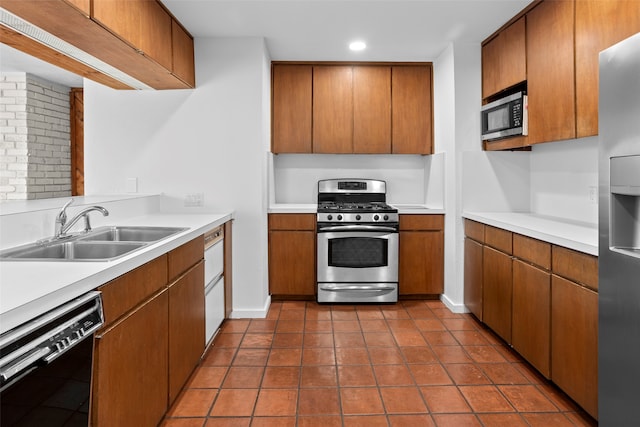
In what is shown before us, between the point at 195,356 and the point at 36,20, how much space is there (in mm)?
1881

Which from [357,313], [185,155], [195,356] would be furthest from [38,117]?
[357,313]

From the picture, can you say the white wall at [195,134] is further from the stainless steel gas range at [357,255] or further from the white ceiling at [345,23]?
the stainless steel gas range at [357,255]

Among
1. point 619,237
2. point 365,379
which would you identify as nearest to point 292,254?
point 365,379

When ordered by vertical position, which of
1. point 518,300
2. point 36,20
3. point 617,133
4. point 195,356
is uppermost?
point 36,20

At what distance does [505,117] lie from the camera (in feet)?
10.7

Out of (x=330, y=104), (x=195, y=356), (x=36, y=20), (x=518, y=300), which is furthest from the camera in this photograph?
(x=330, y=104)

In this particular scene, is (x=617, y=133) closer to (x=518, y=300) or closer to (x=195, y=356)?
(x=518, y=300)

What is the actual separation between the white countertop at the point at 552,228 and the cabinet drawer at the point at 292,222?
1.35 m

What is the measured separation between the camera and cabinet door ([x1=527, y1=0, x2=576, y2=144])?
255 cm

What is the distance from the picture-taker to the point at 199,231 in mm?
2572

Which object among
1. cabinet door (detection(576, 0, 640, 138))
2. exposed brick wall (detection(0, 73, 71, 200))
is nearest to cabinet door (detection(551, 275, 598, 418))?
cabinet door (detection(576, 0, 640, 138))

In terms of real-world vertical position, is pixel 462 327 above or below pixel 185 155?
below

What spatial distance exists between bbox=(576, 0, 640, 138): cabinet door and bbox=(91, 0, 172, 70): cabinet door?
2447 millimetres

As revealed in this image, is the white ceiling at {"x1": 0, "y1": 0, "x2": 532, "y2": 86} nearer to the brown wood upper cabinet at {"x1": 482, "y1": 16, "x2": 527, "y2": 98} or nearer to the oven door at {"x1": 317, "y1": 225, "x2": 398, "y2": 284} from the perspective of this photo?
the brown wood upper cabinet at {"x1": 482, "y1": 16, "x2": 527, "y2": 98}
